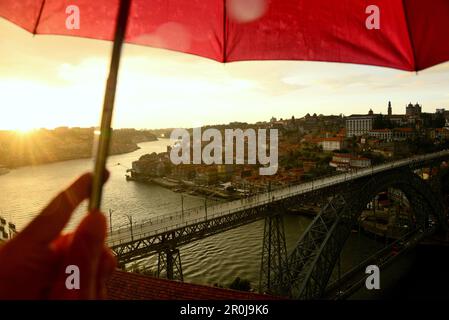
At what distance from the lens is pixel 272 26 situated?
1.39 meters

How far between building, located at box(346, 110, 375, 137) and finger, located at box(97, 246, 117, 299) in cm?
6973

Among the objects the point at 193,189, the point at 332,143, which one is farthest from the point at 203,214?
the point at 332,143

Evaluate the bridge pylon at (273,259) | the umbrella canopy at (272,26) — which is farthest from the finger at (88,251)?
the bridge pylon at (273,259)

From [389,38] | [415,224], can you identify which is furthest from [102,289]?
[415,224]

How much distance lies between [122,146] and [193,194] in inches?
2565

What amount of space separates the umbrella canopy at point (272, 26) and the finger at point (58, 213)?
885mm

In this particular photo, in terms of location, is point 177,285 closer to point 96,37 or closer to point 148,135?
point 96,37

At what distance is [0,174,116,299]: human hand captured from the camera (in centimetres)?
57

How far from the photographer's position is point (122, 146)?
9594 centimetres

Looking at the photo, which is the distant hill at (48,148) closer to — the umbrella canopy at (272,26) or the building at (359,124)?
the building at (359,124)

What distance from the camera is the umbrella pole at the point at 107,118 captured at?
73 centimetres
